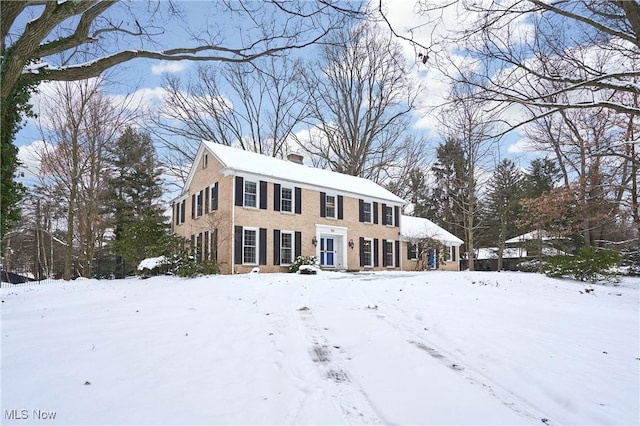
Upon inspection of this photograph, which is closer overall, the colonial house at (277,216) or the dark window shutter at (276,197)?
→ the colonial house at (277,216)

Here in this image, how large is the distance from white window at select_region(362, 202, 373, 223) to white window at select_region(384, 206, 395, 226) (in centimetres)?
150

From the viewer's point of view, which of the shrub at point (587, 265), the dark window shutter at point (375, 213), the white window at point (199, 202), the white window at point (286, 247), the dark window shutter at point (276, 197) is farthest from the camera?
the dark window shutter at point (375, 213)

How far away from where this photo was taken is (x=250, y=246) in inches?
676

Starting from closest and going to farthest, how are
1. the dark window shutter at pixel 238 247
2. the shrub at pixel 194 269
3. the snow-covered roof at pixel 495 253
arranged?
the shrub at pixel 194 269
the dark window shutter at pixel 238 247
the snow-covered roof at pixel 495 253

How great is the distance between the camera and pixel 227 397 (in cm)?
314

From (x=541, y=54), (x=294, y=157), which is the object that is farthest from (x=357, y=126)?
(x=541, y=54)

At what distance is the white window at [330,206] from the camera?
2075 centimetres

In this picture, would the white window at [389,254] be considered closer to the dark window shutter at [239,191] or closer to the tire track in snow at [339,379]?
the dark window shutter at [239,191]

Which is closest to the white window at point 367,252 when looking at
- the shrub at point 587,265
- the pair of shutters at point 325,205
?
the pair of shutters at point 325,205

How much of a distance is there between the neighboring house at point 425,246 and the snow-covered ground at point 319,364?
17.2 meters

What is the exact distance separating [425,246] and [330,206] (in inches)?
304

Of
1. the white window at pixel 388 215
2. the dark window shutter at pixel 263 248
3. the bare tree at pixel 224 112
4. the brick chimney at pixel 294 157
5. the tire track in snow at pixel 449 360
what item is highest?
the bare tree at pixel 224 112

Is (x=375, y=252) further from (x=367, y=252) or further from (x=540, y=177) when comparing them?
(x=540, y=177)

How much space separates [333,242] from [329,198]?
8.11 feet
